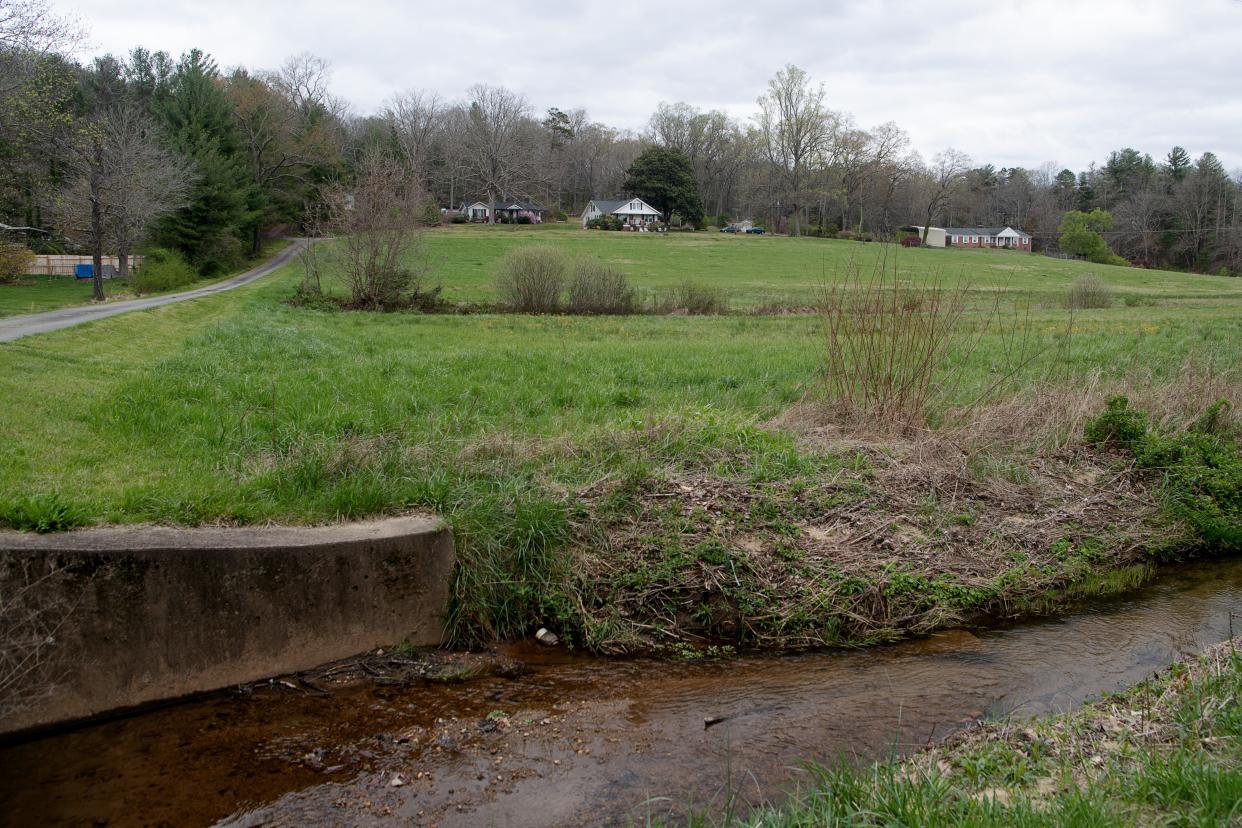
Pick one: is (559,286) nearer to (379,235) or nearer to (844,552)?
(379,235)

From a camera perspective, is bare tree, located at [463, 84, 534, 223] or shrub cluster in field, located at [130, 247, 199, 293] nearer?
shrub cluster in field, located at [130, 247, 199, 293]

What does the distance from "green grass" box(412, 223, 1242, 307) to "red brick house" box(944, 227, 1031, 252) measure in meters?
30.4

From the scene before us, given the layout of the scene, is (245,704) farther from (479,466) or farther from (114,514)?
(479,466)

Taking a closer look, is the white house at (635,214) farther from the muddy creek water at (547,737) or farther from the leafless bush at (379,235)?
the muddy creek water at (547,737)

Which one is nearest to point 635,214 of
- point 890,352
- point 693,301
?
point 693,301

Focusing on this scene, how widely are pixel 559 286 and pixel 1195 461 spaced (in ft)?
72.7

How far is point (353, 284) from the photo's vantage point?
29.3 metres

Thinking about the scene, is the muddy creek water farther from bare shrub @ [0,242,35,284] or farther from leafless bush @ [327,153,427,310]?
bare shrub @ [0,242,35,284]

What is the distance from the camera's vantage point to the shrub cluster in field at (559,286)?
Answer: 95.1 feet

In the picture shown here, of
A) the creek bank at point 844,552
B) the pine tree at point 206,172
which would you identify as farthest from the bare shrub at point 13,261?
the creek bank at point 844,552

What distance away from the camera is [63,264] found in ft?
161

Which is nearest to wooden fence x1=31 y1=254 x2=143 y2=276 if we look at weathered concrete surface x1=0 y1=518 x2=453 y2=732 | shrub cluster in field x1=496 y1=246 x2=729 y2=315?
shrub cluster in field x1=496 y1=246 x2=729 y2=315

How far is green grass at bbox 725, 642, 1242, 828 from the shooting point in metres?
3.45

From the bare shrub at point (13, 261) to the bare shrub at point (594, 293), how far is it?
1010 inches
